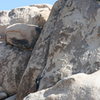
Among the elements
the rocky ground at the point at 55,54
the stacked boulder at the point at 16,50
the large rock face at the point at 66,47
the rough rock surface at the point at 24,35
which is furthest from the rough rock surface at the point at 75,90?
the rough rock surface at the point at 24,35

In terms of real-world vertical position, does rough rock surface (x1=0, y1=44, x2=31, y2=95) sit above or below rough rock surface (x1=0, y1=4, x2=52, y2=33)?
below

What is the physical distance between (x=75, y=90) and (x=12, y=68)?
2.43m

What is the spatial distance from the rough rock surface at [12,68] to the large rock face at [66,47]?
1.44 feet

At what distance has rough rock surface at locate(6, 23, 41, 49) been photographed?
531 cm

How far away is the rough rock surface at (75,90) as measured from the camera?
2.90 metres

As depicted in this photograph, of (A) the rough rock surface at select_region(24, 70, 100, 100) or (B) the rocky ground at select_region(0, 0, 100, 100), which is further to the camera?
(B) the rocky ground at select_region(0, 0, 100, 100)

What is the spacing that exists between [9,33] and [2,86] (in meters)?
0.77

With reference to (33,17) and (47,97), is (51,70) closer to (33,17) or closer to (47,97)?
(47,97)

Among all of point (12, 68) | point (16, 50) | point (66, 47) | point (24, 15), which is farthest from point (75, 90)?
point (24, 15)

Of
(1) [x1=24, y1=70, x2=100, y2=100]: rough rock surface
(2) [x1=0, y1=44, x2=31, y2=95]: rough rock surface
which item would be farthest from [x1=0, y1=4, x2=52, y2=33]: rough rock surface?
(1) [x1=24, y1=70, x2=100, y2=100]: rough rock surface

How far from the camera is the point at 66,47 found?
171 inches

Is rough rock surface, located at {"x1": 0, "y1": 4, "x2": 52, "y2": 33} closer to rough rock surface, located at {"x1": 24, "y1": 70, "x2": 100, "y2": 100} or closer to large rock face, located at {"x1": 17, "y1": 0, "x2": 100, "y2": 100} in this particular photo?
large rock face, located at {"x1": 17, "y1": 0, "x2": 100, "y2": 100}

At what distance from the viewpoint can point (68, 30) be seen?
450 cm

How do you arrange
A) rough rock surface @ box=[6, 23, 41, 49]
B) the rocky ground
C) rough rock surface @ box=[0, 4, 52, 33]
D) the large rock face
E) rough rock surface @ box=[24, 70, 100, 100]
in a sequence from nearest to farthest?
rough rock surface @ box=[24, 70, 100, 100]
the rocky ground
the large rock face
rough rock surface @ box=[6, 23, 41, 49]
rough rock surface @ box=[0, 4, 52, 33]
